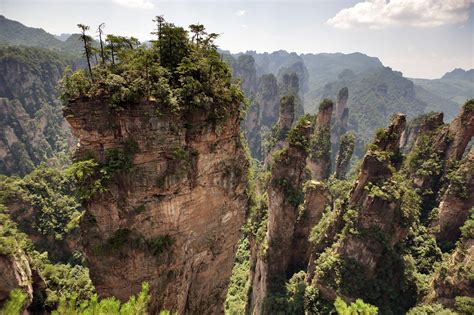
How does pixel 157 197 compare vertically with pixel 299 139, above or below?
below

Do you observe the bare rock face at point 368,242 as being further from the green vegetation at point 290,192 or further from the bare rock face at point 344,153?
the bare rock face at point 344,153

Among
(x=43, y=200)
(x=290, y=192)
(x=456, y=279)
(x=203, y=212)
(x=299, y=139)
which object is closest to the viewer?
(x=203, y=212)

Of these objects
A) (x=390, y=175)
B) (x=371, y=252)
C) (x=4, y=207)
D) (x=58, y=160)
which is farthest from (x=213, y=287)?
(x=58, y=160)

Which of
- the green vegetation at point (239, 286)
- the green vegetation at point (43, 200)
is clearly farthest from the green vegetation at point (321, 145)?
the green vegetation at point (43, 200)

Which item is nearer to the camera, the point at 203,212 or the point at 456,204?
the point at 203,212

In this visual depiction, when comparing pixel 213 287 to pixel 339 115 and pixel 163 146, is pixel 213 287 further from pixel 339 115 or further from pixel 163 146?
pixel 339 115

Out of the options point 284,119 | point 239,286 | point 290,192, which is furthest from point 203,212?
point 284,119

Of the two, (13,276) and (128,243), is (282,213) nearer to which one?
(128,243)
